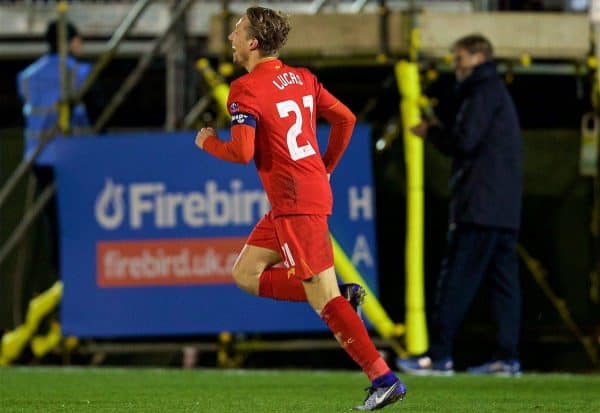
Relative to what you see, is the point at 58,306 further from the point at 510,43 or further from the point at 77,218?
the point at 510,43

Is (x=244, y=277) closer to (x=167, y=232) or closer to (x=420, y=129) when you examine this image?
(x=420, y=129)

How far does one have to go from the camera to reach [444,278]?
9969mm

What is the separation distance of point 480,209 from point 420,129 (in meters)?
0.62

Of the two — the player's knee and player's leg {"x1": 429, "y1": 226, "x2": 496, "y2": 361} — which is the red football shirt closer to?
the player's knee

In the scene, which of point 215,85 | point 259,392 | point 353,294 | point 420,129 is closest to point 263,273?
point 353,294

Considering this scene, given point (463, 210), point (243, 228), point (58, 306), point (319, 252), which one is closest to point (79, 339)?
point (58, 306)

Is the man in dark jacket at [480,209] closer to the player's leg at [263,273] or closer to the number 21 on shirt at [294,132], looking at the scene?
the player's leg at [263,273]

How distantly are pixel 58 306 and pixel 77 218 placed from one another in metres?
0.98

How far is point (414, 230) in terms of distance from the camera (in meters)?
10.8

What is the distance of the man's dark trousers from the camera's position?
32.4ft

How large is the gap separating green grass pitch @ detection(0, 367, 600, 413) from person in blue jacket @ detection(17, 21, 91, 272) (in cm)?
197

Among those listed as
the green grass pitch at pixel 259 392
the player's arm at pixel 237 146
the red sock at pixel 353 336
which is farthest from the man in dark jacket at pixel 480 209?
the player's arm at pixel 237 146

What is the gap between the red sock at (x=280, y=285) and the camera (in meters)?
7.36

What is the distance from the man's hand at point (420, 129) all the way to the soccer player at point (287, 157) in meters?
2.64
